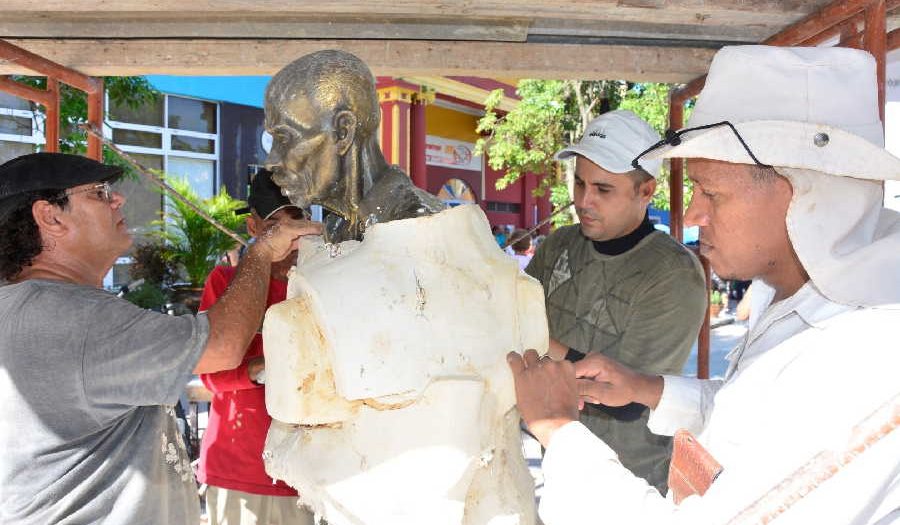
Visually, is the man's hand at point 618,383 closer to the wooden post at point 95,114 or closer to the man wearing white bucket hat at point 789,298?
the man wearing white bucket hat at point 789,298

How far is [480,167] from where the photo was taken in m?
17.9

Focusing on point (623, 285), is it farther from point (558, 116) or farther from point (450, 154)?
point (450, 154)

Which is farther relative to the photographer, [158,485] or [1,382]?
[158,485]

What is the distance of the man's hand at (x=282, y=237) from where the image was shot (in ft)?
6.18

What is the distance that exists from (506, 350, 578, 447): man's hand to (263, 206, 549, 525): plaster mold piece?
0.41ft

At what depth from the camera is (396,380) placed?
4.85 feet

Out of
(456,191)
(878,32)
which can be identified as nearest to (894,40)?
(878,32)

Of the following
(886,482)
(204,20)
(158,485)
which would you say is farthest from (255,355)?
(886,482)

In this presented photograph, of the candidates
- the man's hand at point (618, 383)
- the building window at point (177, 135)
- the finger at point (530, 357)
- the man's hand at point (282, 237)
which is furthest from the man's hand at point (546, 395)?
the building window at point (177, 135)

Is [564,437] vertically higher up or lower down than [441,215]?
lower down

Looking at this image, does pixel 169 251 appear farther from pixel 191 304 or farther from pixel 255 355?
pixel 255 355

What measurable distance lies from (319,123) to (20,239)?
833mm

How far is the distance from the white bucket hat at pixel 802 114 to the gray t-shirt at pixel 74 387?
1.31 meters

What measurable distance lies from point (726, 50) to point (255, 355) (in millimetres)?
1766
